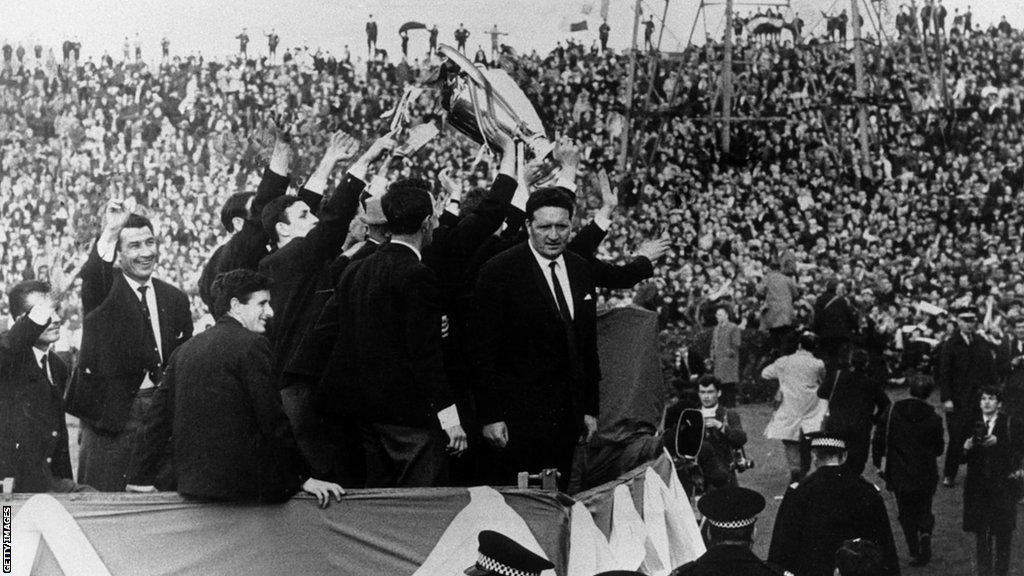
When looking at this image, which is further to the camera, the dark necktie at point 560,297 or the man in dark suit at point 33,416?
the man in dark suit at point 33,416

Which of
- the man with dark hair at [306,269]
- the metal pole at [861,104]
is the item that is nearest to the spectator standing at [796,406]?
the metal pole at [861,104]

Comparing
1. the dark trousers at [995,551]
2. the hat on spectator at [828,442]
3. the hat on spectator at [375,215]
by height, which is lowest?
the dark trousers at [995,551]

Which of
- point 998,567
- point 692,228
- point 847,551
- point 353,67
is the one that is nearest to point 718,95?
point 692,228

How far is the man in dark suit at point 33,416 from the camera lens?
5312 mm

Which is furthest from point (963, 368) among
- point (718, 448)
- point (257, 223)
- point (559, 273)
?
point (257, 223)

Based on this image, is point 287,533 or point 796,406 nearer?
point 287,533

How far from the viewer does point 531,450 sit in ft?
15.5

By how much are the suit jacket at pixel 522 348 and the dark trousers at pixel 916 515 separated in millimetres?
3011

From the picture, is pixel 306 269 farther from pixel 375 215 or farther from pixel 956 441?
pixel 956 441

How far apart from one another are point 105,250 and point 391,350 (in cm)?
145

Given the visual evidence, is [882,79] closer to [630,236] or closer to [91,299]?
[630,236]

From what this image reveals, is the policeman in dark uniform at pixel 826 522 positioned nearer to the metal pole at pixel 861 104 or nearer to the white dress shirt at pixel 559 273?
the white dress shirt at pixel 559 273

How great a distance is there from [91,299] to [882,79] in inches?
234

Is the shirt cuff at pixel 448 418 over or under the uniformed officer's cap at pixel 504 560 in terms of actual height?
over
